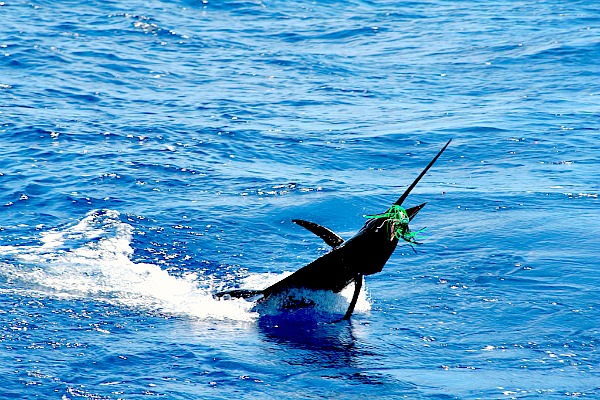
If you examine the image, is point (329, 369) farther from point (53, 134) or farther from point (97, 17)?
point (97, 17)

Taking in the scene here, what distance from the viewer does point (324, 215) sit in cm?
1605

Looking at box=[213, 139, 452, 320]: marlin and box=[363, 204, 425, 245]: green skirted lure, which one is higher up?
box=[363, 204, 425, 245]: green skirted lure

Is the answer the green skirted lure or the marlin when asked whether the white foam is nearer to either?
the marlin

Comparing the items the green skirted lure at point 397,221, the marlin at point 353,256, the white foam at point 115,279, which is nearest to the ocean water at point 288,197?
the white foam at point 115,279

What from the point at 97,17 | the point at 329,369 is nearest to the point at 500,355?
the point at 329,369

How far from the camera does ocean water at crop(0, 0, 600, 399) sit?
1075 cm

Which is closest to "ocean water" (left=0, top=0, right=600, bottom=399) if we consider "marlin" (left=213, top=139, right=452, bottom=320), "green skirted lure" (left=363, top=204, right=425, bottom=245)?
"marlin" (left=213, top=139, right=452, bottom=320)

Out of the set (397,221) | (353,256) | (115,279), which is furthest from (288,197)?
(397,221)

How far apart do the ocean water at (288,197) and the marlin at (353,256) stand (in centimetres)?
34

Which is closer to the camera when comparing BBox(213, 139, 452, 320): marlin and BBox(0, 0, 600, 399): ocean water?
BBox(213, 139, 452, 320): marlin

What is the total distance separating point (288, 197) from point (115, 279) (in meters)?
4.45

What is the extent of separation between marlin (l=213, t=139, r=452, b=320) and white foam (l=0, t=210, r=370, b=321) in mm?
220

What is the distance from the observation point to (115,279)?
13.2 m

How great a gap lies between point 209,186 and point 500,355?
7.79 metres
